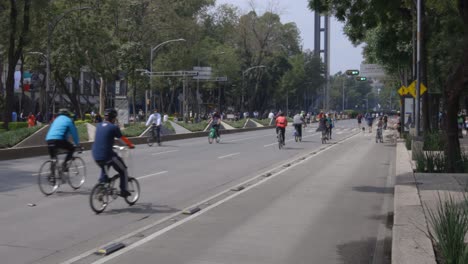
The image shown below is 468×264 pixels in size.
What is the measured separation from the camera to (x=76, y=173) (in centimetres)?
1249

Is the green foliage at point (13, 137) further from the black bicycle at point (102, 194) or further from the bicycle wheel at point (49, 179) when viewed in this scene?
the black bicycle at point (102, 194)

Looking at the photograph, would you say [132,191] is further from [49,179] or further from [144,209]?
[49,179]

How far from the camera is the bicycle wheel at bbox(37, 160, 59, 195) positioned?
11852 mm

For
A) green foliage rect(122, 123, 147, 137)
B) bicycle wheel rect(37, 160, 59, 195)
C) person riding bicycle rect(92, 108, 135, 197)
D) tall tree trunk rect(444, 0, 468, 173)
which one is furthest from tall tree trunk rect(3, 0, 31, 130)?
tall tree trunk rect(444, 0, 468, 173)

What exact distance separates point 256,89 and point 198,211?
7131cm

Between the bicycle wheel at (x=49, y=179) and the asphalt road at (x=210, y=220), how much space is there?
A: 0.72 feet

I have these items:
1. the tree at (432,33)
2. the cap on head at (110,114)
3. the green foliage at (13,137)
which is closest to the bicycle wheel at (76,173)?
the cap on head at (110,114)

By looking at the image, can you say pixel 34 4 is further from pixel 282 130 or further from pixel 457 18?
pixel 457 18

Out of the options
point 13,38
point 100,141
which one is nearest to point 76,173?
point 100,141

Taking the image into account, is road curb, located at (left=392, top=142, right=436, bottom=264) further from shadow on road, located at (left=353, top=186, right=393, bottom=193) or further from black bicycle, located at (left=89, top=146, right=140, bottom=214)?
black bicycle, located at (left=89, top=146, right=140, bottom=214)

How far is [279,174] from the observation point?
16.6 meters

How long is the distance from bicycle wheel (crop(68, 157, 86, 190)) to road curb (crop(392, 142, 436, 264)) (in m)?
6.53

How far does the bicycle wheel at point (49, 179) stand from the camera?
467 inches

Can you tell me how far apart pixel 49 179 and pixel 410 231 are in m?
7.45
